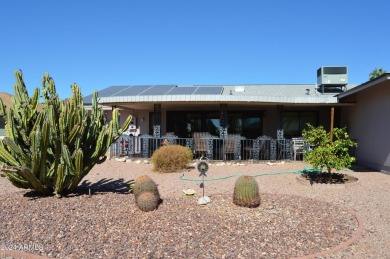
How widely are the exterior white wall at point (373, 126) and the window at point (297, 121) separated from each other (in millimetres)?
2436

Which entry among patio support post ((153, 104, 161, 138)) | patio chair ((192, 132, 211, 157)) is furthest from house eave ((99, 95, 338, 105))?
patio chair ((192, 132, 211, 157))

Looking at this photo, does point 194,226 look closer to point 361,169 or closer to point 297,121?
point 361,169

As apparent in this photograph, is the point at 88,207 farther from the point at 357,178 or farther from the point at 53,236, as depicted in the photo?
the point at 357,178

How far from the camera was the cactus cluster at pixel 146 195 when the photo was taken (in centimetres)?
546

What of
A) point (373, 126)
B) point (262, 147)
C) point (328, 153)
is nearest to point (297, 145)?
point (262, 147)

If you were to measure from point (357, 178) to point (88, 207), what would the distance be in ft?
25.7

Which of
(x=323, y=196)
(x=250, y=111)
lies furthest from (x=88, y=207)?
(x=250, y=111)

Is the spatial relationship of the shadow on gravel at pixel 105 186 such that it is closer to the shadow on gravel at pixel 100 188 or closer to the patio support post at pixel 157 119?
the shadow on gravel at pixel 100 188

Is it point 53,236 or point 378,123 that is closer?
point 53,236

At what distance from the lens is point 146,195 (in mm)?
5535

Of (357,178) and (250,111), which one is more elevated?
(250,111)

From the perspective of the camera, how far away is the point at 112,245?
427 centimetres

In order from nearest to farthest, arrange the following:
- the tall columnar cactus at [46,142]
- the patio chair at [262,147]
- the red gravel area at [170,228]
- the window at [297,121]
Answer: the red gravel area at [170,228] < the tall columnar cactus at [46,142] < the patio chair at [262,147] < the window at [297,121]

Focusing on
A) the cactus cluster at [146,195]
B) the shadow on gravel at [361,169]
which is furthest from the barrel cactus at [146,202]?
the shadow on gravel at [361,169]
